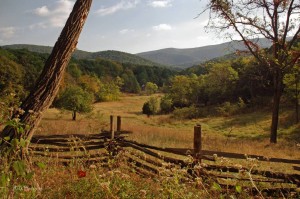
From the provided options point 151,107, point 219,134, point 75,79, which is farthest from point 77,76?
point 219,134

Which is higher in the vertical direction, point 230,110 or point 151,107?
point 230,110

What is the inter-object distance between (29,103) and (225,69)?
1671 inches

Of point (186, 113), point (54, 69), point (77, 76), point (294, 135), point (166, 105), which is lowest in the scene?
point (186, 113)

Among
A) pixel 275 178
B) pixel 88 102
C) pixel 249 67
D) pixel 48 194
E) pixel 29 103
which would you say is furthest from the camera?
pixel 249 67

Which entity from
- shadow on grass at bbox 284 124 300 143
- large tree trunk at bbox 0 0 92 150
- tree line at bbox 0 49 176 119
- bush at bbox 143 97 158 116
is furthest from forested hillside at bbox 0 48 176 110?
shadow on grass at bbox 284 124 300 143

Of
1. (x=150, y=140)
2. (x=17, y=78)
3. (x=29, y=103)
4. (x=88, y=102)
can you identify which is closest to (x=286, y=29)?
(x=150, y=140)

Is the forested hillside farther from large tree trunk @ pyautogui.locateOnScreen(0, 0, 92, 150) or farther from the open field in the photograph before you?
the open field

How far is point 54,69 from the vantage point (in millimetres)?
4777

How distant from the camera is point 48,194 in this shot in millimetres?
3805

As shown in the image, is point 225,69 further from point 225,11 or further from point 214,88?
point 225,11

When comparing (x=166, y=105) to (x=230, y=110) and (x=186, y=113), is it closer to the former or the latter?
(x=186, y=113)

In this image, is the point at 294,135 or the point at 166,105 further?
the point at 166,105

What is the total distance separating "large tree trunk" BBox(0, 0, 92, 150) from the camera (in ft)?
15.1

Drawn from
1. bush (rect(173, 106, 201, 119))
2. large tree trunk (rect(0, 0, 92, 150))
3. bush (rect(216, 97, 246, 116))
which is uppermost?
large tree trunk (rect(0, 0, 92, 150))
